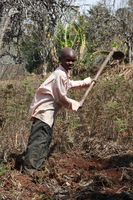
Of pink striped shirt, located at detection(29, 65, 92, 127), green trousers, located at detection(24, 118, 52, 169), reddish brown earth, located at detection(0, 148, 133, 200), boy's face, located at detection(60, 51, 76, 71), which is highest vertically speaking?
boy's face, located at detection(60, 51, 76, 71)

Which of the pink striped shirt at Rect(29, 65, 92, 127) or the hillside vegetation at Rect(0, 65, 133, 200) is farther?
the pink striped shirt at Rect(29, 65, 92, 127)

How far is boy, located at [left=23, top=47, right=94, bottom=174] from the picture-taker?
3.36 metres

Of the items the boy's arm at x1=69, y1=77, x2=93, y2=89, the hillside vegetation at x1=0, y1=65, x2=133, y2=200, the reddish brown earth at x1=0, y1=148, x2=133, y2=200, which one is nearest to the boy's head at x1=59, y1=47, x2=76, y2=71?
the boy's arm at x1=69, y1=77, x2=93, y2=89

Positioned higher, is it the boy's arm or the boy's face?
the boy's face

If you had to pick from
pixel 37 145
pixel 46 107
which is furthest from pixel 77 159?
pixel 46 107

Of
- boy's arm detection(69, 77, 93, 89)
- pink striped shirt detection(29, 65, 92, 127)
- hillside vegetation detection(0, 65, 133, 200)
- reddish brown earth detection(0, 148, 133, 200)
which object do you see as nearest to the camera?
reddish brown earth detection(0, 148, 133, 200)

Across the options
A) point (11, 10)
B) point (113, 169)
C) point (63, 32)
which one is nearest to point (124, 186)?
point (113, 169)

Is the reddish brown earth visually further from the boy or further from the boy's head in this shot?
the boy's head

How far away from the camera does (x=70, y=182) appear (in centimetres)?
312

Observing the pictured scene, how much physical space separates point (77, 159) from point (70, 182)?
827mm

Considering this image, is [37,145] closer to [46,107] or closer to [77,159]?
[46,107]

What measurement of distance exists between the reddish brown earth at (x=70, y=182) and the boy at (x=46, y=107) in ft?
0.64

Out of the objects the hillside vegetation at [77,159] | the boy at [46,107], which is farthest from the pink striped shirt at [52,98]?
the hillside vegetation at [77,159]

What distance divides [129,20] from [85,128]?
401 inches
